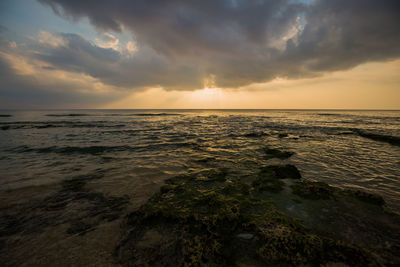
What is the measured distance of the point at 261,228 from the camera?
11.7 ft

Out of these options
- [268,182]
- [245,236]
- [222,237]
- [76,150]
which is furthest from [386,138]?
[76,150]

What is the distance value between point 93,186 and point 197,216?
4.57 m

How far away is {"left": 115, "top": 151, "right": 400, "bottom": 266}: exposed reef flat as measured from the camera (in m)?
2.82

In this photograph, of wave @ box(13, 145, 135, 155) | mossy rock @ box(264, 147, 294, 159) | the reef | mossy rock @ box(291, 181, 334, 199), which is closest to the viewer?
the reef

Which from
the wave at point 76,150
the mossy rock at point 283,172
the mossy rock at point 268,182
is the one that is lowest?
the wave at point 76,150

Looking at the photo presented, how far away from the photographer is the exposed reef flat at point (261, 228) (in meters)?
2.82

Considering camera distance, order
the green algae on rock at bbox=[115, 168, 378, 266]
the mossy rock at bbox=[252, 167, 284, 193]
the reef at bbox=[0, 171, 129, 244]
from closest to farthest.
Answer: the green algae on rock at bbox=[115, 168, 378, 266] < the reef at bbox=[0, 171, 129, 244] < the mossy rock at bbox=[252, 167, 284, 193]

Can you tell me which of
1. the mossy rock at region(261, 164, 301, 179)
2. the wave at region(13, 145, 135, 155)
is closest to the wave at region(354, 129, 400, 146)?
the mossy rock at region(261, 164, 301, 179)

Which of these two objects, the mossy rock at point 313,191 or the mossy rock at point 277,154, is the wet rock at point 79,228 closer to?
the mossy rock at point 313,191

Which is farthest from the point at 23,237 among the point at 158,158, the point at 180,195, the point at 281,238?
the point at 158,158

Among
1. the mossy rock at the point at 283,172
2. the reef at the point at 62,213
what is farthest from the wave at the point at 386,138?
the reef at the point at 62,213

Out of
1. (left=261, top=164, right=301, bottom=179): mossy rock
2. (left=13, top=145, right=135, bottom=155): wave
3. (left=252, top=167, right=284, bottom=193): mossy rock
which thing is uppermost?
(left=261, top=164, right=301, bottom=179): mossy rock

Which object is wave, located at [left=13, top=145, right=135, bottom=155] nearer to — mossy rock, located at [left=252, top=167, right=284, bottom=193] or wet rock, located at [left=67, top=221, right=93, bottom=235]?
wet rock, located at [left=67, top=221, right=93, bottom=235]

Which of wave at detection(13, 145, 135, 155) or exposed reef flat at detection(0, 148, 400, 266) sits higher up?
exposed reef flat at detection(0, 148, 400, 266)
